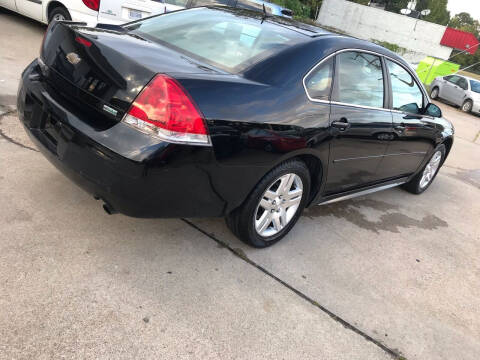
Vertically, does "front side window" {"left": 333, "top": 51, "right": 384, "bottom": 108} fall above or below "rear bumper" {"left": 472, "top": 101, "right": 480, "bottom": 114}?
above

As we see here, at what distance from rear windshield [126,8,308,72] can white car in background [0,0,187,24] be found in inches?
146

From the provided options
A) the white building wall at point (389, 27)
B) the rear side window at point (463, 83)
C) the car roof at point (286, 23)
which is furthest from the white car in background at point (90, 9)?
the white building wall at point (389, 27)

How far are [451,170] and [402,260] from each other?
14.3 feet

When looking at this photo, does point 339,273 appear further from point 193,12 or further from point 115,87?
point 193,12

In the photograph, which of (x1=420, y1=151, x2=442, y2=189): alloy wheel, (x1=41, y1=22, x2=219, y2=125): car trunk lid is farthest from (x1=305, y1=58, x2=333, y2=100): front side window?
(x1=420, y1=151, x2=442, y2=189): alloy wheel

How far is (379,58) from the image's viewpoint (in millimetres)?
3562

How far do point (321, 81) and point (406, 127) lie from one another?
4.87 feet

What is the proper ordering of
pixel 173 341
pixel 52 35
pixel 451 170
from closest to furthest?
pixel 173 341
pixel 52 35
pixel 451 170

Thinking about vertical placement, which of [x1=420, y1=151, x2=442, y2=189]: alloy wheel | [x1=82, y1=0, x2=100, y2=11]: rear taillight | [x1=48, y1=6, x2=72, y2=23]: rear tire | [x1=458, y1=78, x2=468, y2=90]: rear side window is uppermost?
[x1=82, y1=0, x2=100, y2=11]: rear taillight

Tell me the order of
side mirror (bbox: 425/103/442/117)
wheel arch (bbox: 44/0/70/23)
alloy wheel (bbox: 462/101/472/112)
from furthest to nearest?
alloy wheel (bbox: 462/101/472/112) < wheel arch (bbox: 44/0/70/23) < side mirror (bbox: 425/103/442/117)

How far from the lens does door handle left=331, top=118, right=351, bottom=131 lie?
9.86ft

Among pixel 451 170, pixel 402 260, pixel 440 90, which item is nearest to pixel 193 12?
pixel 402 260

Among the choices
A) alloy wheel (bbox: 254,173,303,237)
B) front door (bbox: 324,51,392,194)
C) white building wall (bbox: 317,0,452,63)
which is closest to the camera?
alloy wheel (bbox: 254,173,303,237)

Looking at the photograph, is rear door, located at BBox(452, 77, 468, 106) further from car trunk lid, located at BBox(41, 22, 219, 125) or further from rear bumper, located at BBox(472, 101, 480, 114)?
car trunk lid, located at BBox(41, 22, 219, 125)
